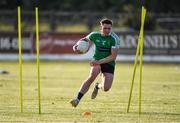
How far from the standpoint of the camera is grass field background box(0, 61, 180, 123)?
16.0 metres

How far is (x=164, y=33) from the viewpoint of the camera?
41281 mm

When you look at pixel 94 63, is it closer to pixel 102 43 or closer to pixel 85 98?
pixel 102 43

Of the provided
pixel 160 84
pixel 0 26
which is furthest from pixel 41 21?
pixel 160 84

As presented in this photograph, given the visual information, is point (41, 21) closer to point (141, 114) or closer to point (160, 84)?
point (160, 84)

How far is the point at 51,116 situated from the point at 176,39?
83.8 ft

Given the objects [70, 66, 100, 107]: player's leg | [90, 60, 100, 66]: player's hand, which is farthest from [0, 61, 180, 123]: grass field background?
[90, 60, 100, 66]: player's hand

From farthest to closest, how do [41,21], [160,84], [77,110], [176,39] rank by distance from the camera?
1. [41,21]
2. [176,39]
3. [160,84]
4. [77,110]

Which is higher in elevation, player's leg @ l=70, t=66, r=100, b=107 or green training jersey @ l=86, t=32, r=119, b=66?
green training jersey @ l=86, t=32, r=119, b=66

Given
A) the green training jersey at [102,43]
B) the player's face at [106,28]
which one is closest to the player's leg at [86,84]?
the green training jersey at [102,43]

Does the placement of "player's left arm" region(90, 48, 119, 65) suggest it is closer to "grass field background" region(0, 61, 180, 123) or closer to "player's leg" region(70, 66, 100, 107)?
"player's leg" region(70, 66, 100, 107)

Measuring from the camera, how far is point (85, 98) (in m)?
21.0

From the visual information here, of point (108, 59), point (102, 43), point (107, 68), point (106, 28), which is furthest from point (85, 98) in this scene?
point (106, 28)

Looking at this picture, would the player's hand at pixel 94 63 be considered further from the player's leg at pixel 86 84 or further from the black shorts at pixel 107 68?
the black shorts at pixel 107 68

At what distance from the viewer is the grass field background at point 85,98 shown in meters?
16.0
